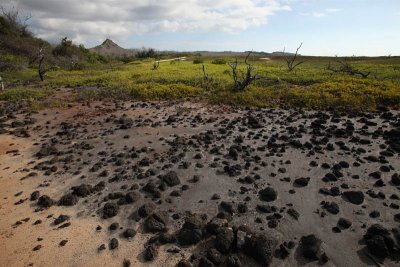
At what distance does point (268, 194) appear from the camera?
1110 centimetres

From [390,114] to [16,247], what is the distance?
16719mm

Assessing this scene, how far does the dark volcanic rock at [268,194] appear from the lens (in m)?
11.1

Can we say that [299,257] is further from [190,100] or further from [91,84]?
[91,84]

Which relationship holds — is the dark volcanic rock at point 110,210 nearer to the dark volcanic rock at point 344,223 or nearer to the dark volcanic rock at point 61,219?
the dark volcanic rock at point 61,219

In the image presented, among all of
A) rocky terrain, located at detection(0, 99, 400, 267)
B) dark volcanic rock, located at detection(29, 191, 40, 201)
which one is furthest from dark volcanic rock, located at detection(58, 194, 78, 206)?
dark volcanic rock, located at detection(29, 191, 40, 201)

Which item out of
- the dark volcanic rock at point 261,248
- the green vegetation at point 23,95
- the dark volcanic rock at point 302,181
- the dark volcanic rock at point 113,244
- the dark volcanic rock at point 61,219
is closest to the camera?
the dark volcanic rock at point 261,248

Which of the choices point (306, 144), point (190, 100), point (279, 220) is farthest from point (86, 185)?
point (190, 100)

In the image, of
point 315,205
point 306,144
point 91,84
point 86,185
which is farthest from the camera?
point 91,84

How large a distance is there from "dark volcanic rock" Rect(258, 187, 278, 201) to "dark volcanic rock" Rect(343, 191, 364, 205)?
210cm

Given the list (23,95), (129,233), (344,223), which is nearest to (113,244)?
(129,233)

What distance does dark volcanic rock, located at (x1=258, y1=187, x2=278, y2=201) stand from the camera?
11.1 m

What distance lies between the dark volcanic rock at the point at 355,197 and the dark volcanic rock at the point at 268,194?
6.90ft

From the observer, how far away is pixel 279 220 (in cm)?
1012

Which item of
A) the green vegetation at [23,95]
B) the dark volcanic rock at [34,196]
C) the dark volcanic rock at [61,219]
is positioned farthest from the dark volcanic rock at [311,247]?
the green vegetation at [23,95]
